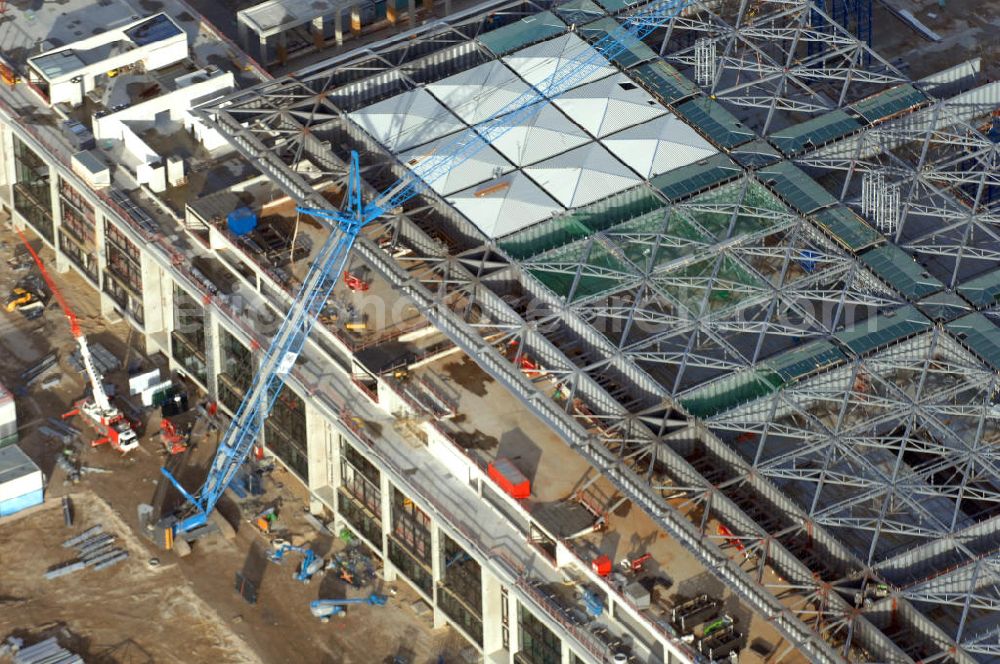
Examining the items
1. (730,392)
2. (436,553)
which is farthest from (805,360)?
(436,553)

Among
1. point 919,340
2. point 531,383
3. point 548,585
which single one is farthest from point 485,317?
point 919,340

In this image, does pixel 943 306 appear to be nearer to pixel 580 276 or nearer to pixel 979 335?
pixel 979 335

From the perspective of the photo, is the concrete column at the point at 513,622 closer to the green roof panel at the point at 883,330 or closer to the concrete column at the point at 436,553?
the concrete column at the point at 436,553

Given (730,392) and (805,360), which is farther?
(805,360)

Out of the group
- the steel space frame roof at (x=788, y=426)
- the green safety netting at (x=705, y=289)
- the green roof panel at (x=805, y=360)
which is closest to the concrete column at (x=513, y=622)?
the steel space frame roof at (x=788, y=426)

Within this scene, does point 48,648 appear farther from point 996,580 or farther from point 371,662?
point 996,580
